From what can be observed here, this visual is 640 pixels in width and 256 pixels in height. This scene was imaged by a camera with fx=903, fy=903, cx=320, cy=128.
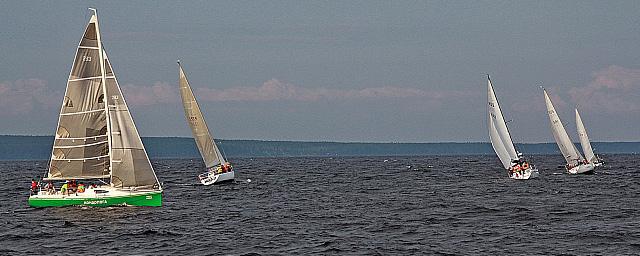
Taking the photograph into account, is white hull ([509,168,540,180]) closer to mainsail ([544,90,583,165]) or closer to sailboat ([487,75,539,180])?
sailboat ([487,75,539,180])

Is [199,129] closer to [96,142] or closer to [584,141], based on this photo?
[96,142]

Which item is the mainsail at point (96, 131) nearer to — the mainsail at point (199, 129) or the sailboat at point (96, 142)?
the sailboat at point (96, 142)

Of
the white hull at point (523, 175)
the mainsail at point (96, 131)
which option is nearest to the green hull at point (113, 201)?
the mainsail at point (96, 131)

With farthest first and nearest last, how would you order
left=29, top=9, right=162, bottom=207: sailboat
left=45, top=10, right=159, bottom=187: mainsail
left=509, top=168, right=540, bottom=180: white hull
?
left=509, top=168, right=540, bottom=180: white hull
left=45, top=10, right=159, bottom=187: mainsail
left=29, top=9, right=162, bottom=207: sailboat

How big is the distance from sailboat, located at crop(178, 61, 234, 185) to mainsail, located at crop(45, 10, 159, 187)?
3315 centimetres

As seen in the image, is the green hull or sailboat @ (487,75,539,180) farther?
sailboat @ (487,75,539,180)

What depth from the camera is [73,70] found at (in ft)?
178

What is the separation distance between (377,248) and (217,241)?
7.86 m

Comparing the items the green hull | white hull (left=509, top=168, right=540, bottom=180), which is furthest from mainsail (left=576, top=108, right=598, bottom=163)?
the green hull

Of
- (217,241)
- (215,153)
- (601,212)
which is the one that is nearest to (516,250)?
(217,241)

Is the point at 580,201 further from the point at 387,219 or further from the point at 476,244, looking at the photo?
the point at 476,244

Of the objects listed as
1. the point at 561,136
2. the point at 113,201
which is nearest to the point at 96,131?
the point at 113,201

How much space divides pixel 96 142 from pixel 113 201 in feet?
13.3

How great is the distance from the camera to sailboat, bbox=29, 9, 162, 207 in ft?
177
